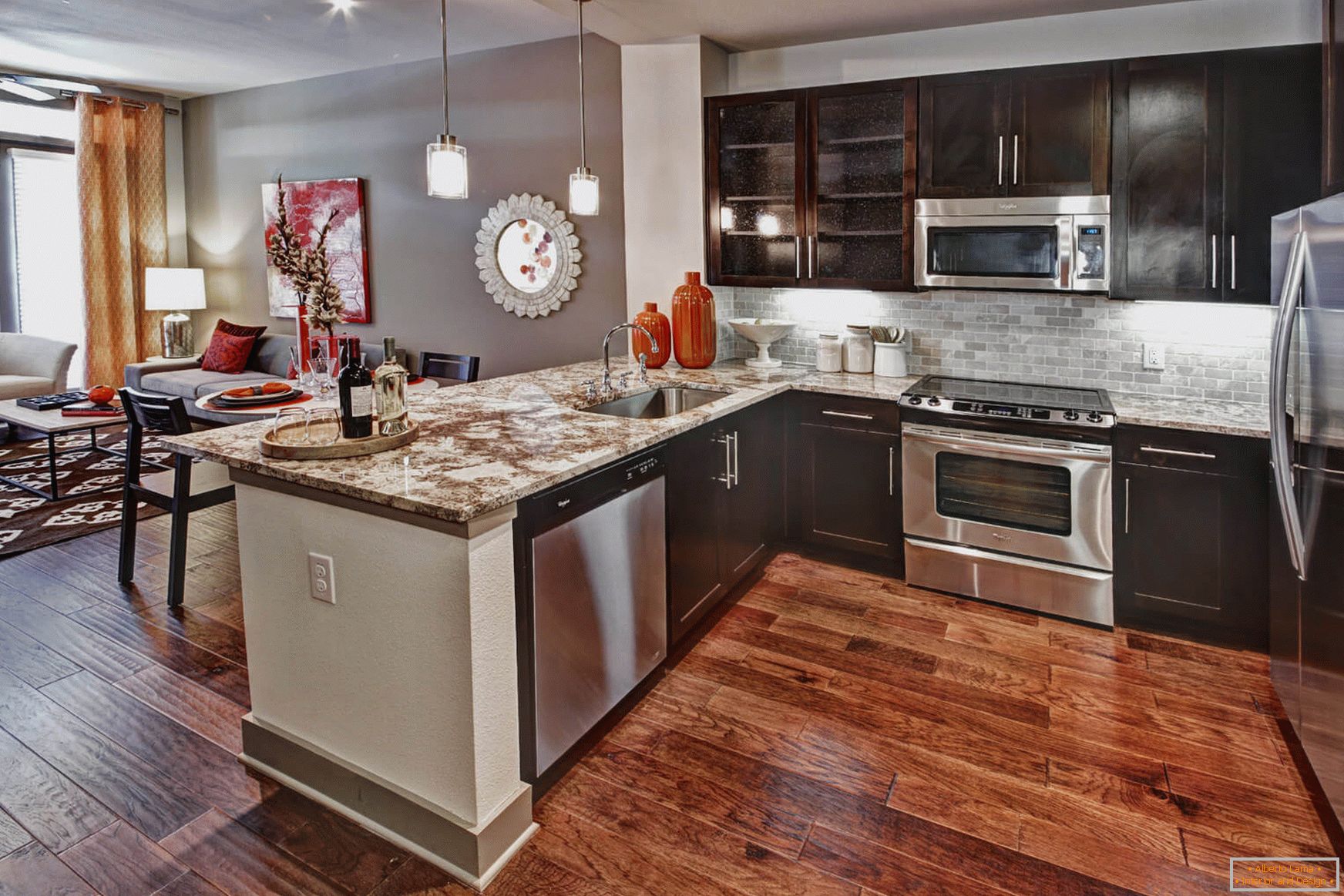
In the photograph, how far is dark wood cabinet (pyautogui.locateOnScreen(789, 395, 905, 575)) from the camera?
3689 mm

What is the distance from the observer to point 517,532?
2012 mm

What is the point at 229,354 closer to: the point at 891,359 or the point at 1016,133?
the point at 891,359

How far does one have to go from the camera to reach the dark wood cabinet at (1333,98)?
7.23 ft

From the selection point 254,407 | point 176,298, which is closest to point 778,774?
point 254,407

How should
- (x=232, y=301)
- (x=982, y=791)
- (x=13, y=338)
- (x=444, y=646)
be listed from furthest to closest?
(x=232, y=301), (x=13, y=338), (x=982, y=791), (x=444, y=646)

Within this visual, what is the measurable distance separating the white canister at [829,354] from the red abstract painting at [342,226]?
3708mm

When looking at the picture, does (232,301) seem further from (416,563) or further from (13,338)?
(416,563)

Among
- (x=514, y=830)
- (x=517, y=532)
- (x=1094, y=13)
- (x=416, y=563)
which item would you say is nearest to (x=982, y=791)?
(x=514, y=830)

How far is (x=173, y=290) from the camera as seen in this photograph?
7105mm

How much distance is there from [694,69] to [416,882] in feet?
12.3

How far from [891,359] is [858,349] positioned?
7.2 inches

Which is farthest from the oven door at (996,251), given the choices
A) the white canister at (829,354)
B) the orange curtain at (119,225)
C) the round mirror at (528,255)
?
the orange curtain at (119,225)

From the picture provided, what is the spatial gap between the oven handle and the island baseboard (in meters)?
2.25

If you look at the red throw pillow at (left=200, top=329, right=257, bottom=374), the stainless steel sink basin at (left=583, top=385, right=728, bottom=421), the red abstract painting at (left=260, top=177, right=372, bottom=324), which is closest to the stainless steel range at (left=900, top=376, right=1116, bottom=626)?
Answer: the stainless steel sink basin at (left=583, top=385, right=728, bottom=421)
